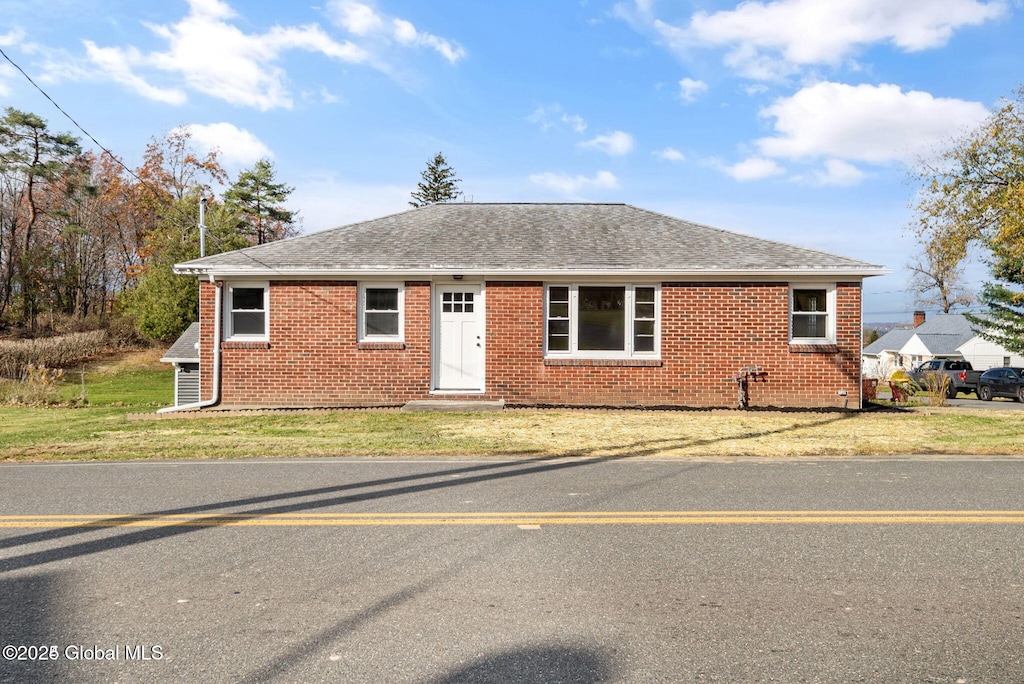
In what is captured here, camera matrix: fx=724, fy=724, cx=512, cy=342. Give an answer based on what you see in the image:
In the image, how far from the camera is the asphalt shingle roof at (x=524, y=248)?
51.0 feet

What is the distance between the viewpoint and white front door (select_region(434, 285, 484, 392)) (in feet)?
52.4

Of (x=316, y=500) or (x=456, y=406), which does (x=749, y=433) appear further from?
(x=316, y=500)

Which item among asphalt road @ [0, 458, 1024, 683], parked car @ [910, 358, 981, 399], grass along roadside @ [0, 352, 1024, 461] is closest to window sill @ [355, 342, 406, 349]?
grass along roadside @ [0, 352, 1024, 461]

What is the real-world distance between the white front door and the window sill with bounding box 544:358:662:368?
5.26ft

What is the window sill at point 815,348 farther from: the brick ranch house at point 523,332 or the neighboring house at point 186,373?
the neighboring house at point 186,373

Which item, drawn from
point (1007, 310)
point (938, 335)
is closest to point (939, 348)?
point (938, 335)

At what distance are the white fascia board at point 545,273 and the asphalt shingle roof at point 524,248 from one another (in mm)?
43

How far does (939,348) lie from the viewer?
63.8 meters

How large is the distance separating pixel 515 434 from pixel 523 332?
4799 millimetres

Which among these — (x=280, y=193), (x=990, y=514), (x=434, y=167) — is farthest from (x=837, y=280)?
(x=434, y=167)

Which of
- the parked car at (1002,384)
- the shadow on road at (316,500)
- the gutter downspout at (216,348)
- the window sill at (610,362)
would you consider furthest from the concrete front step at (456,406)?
the parked car at (1002,384)

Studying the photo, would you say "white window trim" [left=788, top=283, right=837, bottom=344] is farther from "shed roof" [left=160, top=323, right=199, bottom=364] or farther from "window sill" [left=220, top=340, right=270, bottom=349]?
"shed roof" [left=160, top=323, right=199, bottom=364]

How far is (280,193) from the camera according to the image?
50.8 metres

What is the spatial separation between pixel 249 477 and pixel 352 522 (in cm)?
249
